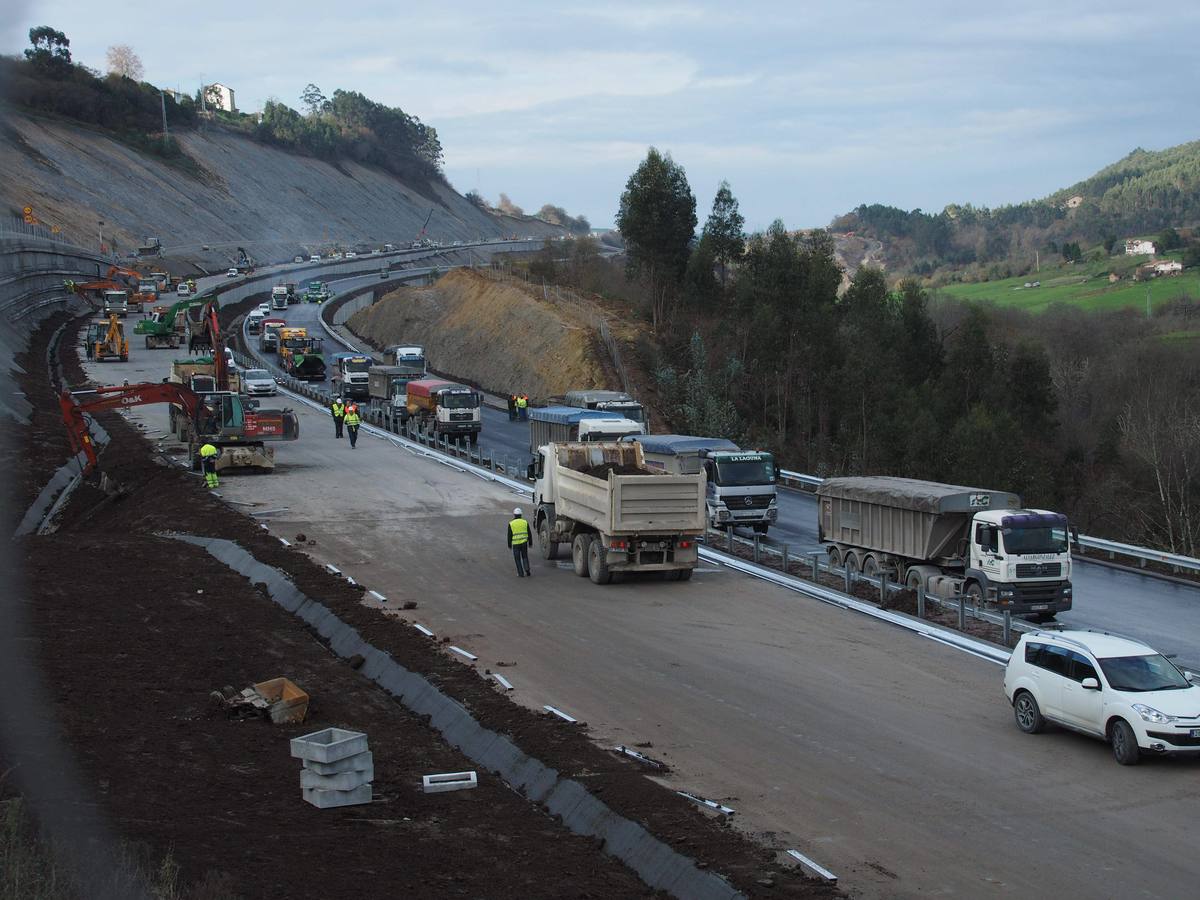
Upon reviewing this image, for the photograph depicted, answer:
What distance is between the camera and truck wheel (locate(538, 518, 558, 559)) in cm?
3098

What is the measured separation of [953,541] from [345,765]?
1719cm

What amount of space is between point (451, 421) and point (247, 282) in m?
82.6

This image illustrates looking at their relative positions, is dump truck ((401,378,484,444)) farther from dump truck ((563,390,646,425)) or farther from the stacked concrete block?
the stacked concrete block

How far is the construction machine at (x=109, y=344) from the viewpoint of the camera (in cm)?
7775

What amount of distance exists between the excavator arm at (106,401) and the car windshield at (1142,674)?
34.2 m

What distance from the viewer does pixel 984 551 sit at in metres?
26.1

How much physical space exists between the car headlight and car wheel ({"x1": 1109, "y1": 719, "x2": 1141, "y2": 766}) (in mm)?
247

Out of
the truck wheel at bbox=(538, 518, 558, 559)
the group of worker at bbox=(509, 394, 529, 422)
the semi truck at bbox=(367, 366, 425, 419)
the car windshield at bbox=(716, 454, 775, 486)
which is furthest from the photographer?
the group of worker at bbox=(509, 394, 529, 422)

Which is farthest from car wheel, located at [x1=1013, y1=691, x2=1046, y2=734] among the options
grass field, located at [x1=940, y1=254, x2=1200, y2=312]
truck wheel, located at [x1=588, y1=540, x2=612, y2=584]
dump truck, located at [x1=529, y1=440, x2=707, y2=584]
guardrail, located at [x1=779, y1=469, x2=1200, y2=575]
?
grass field, located at [x1=940, y1=254, x2=1200, y2=312]

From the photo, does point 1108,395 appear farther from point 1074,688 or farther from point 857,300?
point 1074,688

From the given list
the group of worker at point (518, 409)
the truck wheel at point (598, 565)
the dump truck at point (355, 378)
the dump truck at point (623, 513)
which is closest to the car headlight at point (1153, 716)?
the dump truck at point (623, 513)

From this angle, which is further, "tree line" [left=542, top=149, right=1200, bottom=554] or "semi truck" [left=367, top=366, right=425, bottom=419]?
"tree line" [left=542, top=149, right=1200, bottom=554]

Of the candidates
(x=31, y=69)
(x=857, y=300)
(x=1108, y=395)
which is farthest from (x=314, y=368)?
(x=31, y=69)

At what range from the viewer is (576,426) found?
143 ft
